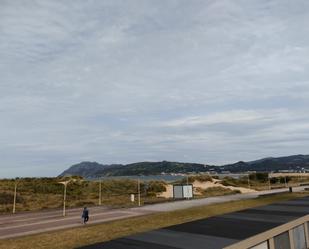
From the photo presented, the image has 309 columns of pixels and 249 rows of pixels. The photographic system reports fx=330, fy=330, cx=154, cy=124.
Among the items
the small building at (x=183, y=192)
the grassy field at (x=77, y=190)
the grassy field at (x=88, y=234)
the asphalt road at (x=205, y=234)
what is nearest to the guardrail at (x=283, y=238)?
the asphalt road at (x=205, y=234)

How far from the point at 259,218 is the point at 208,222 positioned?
4.19 m

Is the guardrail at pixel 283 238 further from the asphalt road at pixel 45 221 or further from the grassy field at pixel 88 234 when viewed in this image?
the asphalt road at pixel 45 221

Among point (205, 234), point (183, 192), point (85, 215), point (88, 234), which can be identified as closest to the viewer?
point (205, 234)

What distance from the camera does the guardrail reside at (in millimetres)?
18891

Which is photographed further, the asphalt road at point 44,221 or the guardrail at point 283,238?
the asphalt road at point 44,221

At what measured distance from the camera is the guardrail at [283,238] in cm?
1889

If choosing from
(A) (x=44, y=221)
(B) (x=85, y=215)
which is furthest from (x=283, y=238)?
(A) (x=44, y=221)

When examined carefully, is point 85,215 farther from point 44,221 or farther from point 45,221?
point 44,221

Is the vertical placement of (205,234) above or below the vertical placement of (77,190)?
below

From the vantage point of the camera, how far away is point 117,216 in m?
39.5

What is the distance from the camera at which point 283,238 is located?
22812 millimetres

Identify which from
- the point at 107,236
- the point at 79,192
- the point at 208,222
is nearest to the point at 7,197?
the point at 79,192

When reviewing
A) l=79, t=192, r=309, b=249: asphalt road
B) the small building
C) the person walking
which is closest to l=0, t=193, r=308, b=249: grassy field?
the person walking

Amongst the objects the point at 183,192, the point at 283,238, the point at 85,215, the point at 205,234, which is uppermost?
the point at 183,192
